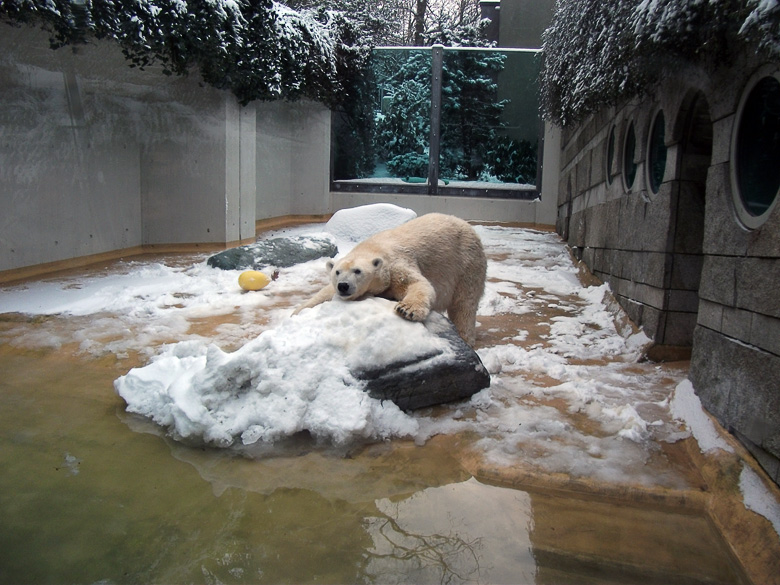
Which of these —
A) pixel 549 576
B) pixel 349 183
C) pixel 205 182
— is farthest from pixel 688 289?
pixel 349 183

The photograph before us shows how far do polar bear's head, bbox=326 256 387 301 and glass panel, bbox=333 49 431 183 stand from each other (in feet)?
31.8

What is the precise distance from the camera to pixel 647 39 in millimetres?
3359

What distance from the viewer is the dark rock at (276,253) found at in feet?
23.7

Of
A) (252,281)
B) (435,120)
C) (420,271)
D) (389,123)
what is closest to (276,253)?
(252,281)

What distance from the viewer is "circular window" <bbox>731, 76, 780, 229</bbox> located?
270 centimetres

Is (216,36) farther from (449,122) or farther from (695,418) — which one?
(695,418)

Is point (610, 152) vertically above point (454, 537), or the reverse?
point (610, 152)

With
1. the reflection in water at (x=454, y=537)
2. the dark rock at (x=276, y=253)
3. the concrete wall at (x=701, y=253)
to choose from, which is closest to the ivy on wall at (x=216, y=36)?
the dark rock at (x=276, y=253)

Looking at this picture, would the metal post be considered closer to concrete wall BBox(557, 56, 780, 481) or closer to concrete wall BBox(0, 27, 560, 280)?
concrete wall BBox(0, 27, 560, 280)

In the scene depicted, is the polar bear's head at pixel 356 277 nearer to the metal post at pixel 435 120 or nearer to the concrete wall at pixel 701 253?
the concrete wall at pixel 701 253

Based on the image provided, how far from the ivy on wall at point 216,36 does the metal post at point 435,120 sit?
Answer: 2312 mm

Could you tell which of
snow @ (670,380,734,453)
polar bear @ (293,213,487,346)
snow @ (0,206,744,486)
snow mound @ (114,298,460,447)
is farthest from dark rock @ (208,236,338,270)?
snow @ (670,380,734,453)

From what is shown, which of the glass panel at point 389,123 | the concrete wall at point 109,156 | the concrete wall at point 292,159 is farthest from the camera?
the glass panel at point 389,123

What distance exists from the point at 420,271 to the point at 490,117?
9.66m
